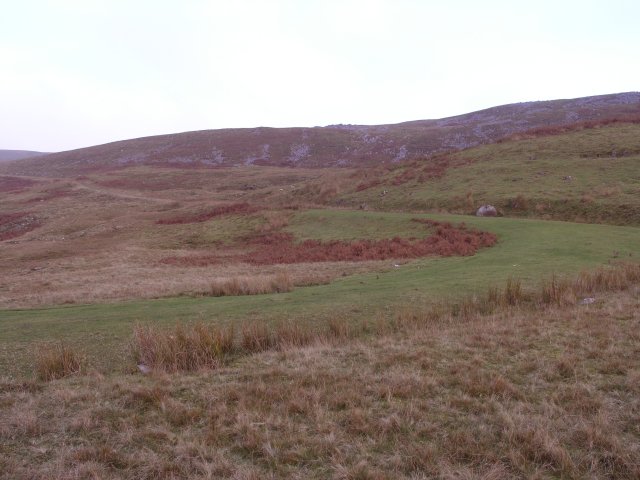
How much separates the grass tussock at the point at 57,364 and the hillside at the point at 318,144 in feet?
240

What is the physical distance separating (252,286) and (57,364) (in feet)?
32.3

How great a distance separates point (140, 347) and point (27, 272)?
24182 millimetres

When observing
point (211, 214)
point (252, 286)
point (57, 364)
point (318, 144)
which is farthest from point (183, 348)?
point (318, 144)

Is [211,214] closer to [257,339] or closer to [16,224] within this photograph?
[16,224]

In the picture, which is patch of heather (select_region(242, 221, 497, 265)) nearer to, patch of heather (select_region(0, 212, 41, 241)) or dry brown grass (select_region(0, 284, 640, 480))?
dry brown grass (select_region(0, 284, 640, 480))

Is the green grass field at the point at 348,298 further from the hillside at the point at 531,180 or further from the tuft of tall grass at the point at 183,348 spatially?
the hillside at the point at 531,180

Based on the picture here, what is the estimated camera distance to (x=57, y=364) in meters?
9.91

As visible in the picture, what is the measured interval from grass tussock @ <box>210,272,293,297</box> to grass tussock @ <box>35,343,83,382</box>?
29.4 feet

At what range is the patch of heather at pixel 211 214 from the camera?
46956mm

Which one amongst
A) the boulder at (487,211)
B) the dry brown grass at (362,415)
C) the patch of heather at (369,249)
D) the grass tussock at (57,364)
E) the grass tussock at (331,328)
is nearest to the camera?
the dry brown grass at (362,415)

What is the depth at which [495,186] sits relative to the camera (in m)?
39.3

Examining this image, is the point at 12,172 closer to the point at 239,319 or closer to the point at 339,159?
the point at 339,159

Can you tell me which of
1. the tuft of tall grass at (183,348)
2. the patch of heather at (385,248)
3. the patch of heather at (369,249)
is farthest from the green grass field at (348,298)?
the patch of heather at (369,249)

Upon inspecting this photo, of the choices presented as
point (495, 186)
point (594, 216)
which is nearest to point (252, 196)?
point (495, 186)
